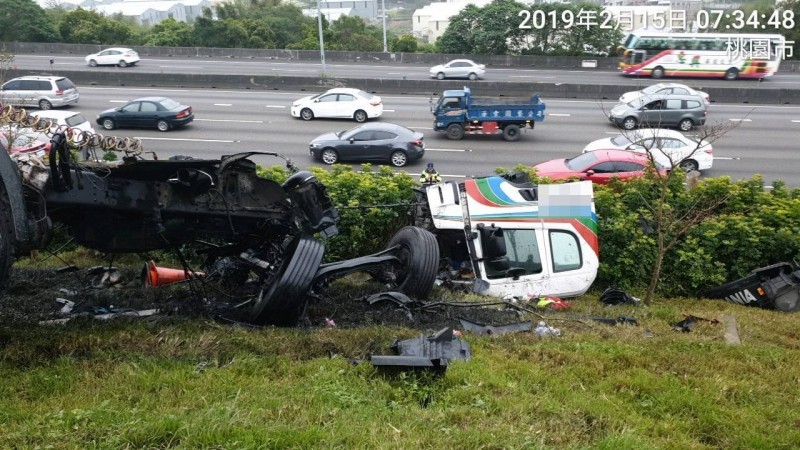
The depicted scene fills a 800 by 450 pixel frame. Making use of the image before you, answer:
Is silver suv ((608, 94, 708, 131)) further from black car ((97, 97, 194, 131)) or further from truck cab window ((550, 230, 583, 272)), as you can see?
truck cab window ((550, 230, 583, 272))

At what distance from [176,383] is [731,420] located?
15.0ft

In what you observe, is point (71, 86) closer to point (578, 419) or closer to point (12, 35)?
point (12, 35)

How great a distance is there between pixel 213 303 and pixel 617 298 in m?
5.79

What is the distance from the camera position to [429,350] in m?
6.68

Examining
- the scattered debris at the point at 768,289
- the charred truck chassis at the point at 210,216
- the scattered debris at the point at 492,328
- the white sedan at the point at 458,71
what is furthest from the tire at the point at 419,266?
the white sedan at the point at 458,71

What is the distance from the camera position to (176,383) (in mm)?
5848

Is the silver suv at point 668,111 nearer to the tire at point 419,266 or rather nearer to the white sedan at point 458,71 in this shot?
the white sedan at point 458,71

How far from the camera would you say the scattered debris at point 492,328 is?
25.9ft

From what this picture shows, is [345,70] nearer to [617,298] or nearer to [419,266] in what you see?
[617,298]

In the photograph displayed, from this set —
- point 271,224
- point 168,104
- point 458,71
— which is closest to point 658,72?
point 458,71

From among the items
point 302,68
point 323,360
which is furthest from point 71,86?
point 323,360

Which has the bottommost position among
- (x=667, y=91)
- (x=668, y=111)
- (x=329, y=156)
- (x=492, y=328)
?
(x=492, y=328)

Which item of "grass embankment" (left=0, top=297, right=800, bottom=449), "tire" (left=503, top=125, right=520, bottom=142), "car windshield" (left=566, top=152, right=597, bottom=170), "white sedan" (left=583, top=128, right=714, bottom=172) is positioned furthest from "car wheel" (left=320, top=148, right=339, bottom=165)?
"grass embankment" (left=0, top=297, right=800, bottom=449)

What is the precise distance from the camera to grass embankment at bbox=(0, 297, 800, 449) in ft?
16.2
